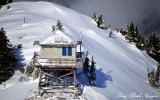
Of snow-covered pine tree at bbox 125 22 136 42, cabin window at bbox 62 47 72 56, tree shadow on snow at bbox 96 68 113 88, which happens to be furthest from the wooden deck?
snow-covered pine tree at bbox 125 22 136 42

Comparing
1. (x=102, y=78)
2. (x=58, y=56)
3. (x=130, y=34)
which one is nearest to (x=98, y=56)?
(x=102, y=78)

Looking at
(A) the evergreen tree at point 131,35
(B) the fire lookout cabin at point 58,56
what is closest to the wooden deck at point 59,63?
(B) the fire lookout cabin at point 58,56

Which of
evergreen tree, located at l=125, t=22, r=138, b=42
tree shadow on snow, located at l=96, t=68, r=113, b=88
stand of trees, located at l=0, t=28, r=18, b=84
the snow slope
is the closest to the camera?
the snow slope

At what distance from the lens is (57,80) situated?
36.5m

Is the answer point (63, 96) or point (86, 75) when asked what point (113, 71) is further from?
point (63, 96)

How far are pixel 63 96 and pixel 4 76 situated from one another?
10.9 metres

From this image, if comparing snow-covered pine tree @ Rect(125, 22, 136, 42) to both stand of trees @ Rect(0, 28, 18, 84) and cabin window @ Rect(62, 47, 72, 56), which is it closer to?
stand of trees @ Rect(0, 28, 18, 84)

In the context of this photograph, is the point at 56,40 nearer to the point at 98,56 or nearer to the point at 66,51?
the point at 66,51

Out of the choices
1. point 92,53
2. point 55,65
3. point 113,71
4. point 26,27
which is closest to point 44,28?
point 26,27

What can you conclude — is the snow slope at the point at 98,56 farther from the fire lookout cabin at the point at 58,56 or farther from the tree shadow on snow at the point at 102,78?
the fire lookout cabin at the point at 58,56

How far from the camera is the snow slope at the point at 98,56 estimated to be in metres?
37.2

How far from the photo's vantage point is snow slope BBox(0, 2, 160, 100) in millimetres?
37156

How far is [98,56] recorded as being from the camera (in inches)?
2148

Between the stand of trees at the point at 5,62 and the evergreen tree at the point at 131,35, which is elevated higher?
the evergreen tree at the point at 131,35
